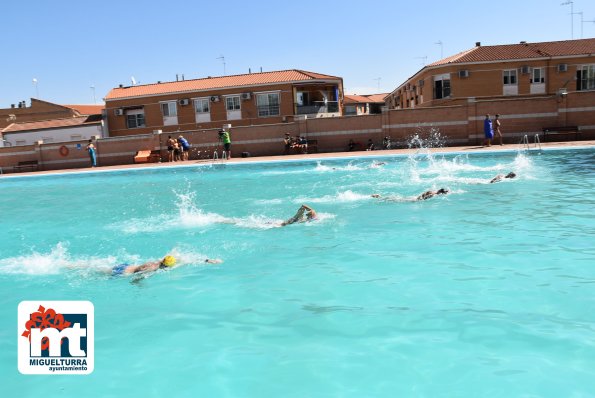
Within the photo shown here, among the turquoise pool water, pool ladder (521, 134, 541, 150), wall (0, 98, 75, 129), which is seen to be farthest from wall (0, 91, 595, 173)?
wall (0, 98, 75, 129)

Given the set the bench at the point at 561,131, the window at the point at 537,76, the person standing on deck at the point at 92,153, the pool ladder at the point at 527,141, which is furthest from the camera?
the window at the point at 537,76

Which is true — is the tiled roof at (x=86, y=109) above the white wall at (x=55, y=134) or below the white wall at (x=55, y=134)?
above

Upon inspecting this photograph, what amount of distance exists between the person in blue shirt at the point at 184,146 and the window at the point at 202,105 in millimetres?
9695

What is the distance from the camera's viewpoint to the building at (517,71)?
115 ft

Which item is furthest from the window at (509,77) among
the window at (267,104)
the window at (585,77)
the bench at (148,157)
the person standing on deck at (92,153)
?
the person standing on deck at (92,153)

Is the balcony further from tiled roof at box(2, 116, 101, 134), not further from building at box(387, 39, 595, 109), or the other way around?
tiled roof at box(2, 116, 101, 134)

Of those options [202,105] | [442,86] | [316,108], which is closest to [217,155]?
[202,105]

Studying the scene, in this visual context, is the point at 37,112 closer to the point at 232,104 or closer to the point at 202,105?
the point at 202,105

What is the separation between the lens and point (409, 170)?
64.2 ft

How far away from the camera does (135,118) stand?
135 ft

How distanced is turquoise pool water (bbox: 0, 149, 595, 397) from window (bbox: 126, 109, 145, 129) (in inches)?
1133

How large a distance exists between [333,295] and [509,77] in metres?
34.0

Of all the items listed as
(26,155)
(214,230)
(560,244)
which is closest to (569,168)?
(560,244)

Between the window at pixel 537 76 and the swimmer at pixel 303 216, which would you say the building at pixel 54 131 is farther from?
the swimmer at pixel 303 216
